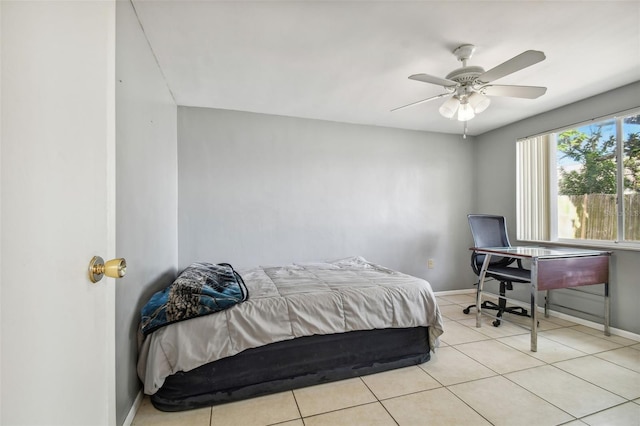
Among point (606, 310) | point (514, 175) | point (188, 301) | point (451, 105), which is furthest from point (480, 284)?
point (188, 301)

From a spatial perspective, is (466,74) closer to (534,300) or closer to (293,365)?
Result: (534,300)

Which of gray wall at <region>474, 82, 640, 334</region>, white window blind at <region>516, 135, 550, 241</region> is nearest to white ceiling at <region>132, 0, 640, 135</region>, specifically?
gray wall at <region>474, 82, 640, 334</region>

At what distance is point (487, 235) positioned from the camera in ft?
10.6

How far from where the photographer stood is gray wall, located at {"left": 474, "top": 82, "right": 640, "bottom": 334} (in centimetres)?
262

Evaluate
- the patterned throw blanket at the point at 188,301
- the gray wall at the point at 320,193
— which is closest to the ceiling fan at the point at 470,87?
the gray wall at the point at 320,193

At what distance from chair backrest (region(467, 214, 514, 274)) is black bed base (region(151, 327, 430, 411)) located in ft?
4.64

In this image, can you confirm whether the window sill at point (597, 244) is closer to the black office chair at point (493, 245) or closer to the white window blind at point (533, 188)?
the white window blind at point (533, 188)

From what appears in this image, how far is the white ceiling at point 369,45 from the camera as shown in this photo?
169 centimetres

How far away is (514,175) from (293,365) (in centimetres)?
357

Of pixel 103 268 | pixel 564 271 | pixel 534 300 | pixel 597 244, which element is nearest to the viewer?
pixel 103 268

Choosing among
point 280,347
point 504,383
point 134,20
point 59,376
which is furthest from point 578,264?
point 134,20

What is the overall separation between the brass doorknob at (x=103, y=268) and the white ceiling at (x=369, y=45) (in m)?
1.62

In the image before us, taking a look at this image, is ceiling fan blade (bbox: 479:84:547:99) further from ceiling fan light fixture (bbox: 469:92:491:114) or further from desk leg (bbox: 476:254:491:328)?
desk leg (bbox: 476:254:491:328)

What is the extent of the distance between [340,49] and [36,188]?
2043 mm
